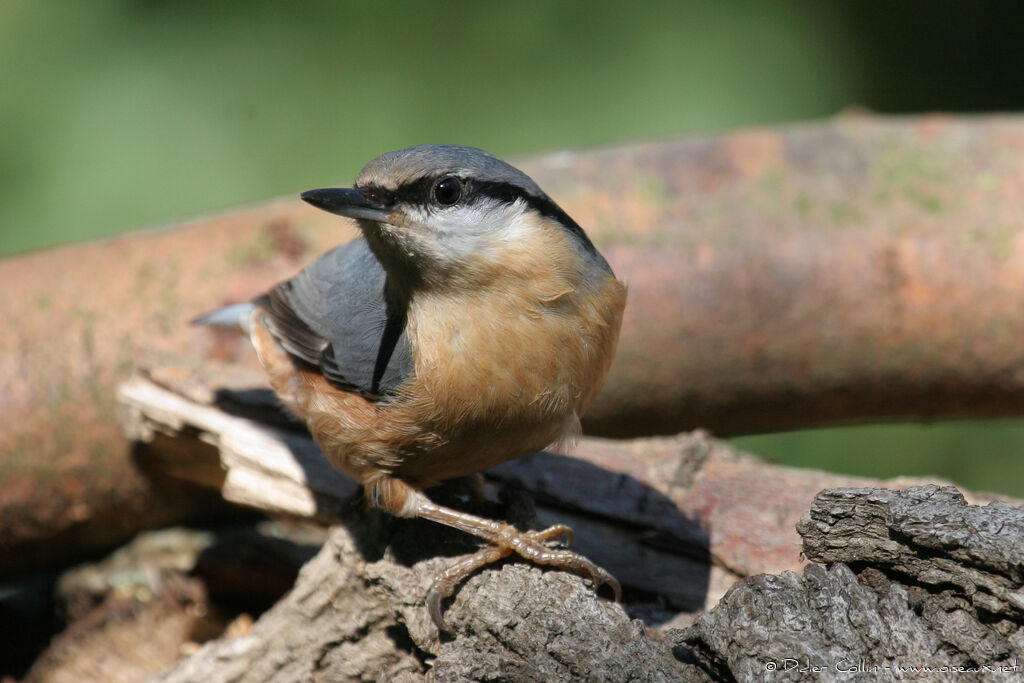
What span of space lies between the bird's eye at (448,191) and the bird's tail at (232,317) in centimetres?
112

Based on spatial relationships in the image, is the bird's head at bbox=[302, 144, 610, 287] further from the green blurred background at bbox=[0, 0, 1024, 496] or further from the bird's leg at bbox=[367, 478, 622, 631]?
the green blurred background at bbox=[0, 0, 1024, 496]

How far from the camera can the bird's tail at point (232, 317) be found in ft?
10.3

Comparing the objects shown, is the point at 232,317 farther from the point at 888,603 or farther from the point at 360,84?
the point at 360,84

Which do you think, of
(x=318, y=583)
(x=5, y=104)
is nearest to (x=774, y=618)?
(x=318, y=583)

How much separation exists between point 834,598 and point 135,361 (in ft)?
7.19

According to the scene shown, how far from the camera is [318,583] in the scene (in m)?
2.54

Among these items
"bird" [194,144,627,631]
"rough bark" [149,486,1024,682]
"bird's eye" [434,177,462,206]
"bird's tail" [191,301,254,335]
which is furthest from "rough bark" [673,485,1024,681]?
"bird's tail" [191,301,254,335]

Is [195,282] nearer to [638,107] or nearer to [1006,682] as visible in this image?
[1006,682]

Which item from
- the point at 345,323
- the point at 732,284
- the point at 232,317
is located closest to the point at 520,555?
the point at 345,323

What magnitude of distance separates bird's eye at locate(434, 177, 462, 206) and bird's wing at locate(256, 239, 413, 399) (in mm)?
316

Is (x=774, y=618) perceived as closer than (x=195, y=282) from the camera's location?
Yes

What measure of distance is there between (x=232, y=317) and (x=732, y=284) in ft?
5.36

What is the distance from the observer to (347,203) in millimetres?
2127

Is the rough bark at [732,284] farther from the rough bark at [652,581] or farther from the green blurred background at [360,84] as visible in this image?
the green blurred background at [360,84]
